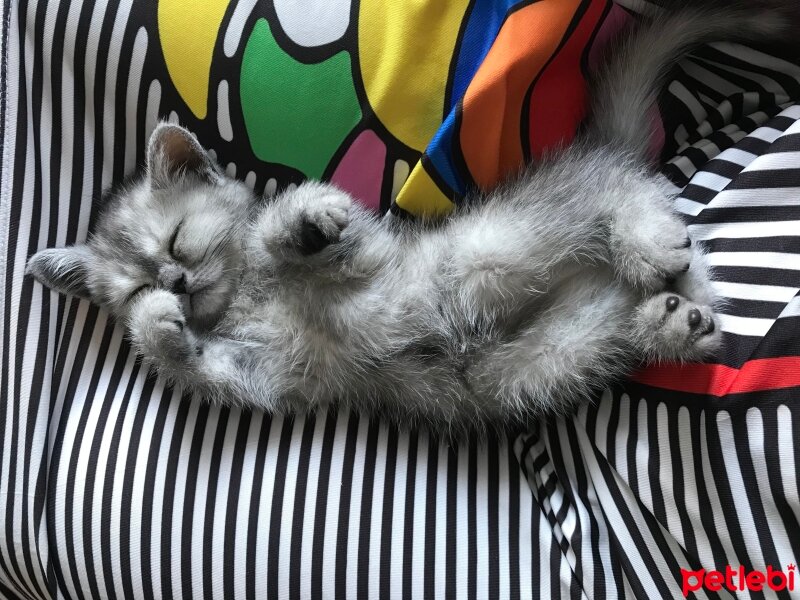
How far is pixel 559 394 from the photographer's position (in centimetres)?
98

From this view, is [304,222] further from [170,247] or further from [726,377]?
[726,377]

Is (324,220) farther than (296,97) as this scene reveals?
No

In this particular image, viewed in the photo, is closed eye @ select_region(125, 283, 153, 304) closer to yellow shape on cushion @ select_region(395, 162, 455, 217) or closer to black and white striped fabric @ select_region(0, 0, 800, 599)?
black and white striped fabric @ select_region(0, 0, 800, 599)

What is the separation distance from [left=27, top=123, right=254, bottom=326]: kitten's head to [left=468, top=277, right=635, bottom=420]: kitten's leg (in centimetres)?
50

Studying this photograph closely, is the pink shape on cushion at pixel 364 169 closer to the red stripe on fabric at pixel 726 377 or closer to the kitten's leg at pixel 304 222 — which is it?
the kitten's leg at pixel 304 222

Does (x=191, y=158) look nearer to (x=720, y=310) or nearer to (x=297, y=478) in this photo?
(x=297, y=478)

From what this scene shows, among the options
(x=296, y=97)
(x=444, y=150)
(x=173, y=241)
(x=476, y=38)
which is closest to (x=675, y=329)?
(x=444, y=150)

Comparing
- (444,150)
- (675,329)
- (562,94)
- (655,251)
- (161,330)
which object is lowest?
(161,330)

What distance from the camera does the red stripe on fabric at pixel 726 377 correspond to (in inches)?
30.4

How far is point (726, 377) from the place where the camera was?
827mm

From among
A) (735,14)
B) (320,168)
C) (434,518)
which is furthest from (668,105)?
(434,518)

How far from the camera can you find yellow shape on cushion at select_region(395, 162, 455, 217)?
3.34ft

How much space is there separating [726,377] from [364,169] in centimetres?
67

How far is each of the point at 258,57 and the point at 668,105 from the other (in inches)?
Answer: 28.6
